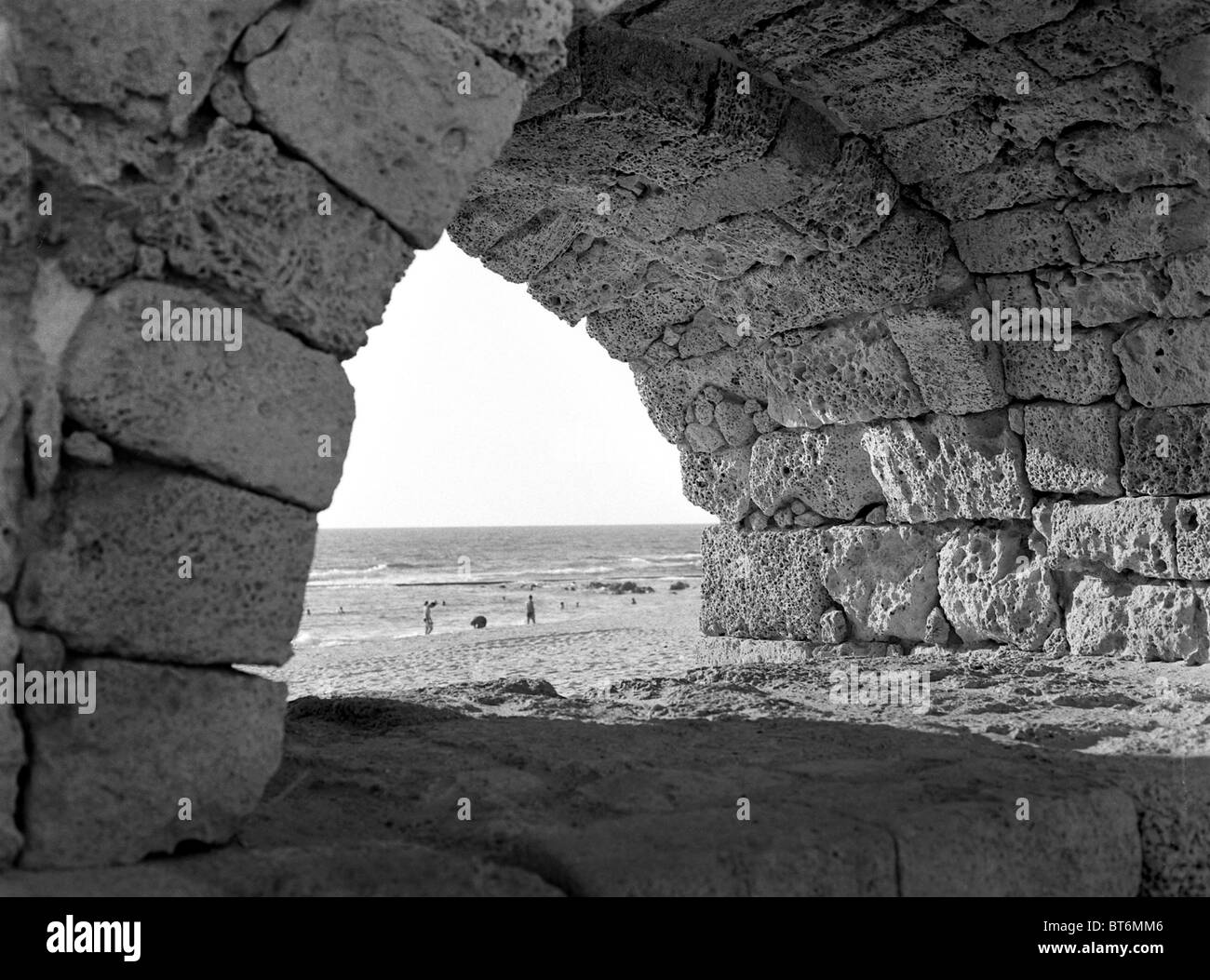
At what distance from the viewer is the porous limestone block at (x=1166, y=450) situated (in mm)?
5230

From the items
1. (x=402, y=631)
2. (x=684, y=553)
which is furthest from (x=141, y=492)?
(x=684, y=553)

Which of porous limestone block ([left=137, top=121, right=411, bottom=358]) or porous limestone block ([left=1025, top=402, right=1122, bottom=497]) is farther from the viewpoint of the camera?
porous limestone block ([left=1025, top=402, right=1122, bottom=497])

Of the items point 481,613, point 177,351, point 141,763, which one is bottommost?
point 481,613

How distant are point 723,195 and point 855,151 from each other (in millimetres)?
574

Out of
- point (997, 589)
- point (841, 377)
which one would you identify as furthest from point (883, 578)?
point (841, 377)

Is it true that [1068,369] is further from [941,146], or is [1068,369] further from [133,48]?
[133,48]

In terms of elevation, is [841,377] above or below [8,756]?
above

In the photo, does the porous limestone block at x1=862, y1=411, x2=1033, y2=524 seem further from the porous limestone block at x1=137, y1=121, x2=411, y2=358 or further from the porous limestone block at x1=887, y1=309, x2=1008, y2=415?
the porous limestone block at x1=137, y1=121, x2=411, y2=358

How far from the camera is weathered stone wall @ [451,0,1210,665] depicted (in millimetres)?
4590

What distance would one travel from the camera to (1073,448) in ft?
18.3

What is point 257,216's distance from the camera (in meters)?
2.78

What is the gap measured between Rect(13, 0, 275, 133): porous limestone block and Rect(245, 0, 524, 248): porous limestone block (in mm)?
102

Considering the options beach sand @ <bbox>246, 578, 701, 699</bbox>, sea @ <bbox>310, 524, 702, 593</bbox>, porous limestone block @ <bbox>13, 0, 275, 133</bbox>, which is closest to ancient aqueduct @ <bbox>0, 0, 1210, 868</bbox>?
porous limestone block @ <bbox>13, 0, 275, 133</bbox>

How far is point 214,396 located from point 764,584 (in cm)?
444
